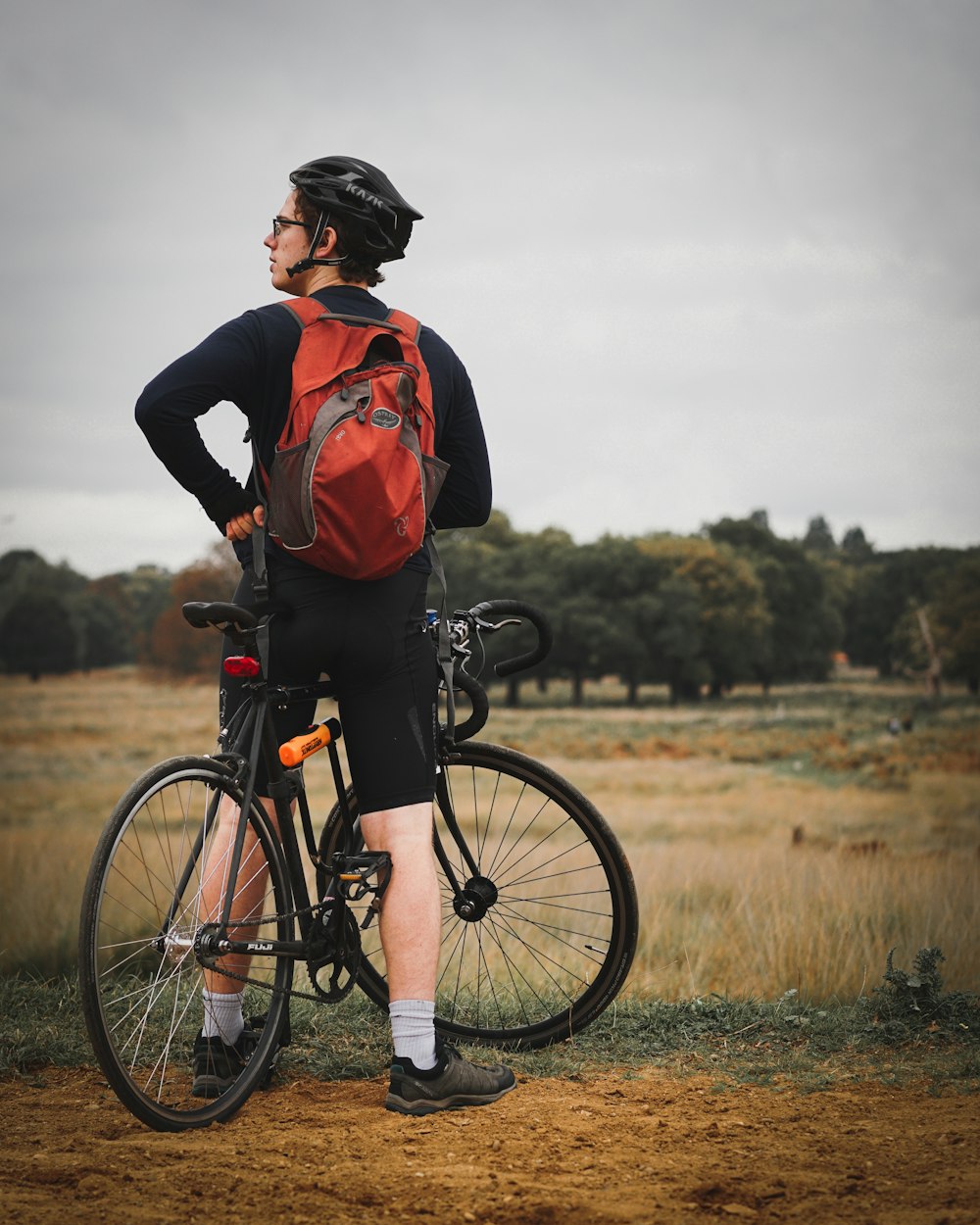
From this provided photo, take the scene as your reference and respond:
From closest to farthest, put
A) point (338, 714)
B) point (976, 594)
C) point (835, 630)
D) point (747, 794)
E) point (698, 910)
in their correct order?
point (338, 714)
point (698, 910)
point (976, 594)
point (747, 794)
point (835, 630)

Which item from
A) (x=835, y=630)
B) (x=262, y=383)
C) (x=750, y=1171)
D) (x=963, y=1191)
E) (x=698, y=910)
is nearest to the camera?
(x=963, y=1191)

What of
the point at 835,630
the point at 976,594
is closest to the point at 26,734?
the point at 835,630

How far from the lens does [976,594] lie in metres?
22.0

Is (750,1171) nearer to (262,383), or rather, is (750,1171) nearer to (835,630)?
(262,383)

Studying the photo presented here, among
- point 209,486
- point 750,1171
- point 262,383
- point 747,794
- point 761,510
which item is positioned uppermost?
point 761,510

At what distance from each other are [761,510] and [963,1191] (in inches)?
1641

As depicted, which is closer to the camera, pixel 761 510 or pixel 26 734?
pixel 26 734

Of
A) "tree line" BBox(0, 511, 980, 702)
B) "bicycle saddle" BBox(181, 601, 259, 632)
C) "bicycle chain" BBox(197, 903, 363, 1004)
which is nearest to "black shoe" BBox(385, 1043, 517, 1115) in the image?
"bicycle chain" BBox(197, 903, 363, 1004)

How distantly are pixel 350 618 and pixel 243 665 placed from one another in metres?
0.27

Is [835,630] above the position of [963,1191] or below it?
above

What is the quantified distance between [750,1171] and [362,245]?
2.24 m

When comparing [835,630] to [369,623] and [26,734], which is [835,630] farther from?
[369,623]

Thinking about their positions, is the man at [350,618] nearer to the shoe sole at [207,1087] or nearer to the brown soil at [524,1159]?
the shoe sole at [207,1087]

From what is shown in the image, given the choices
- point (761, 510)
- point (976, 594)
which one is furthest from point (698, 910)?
point (761, 510)
